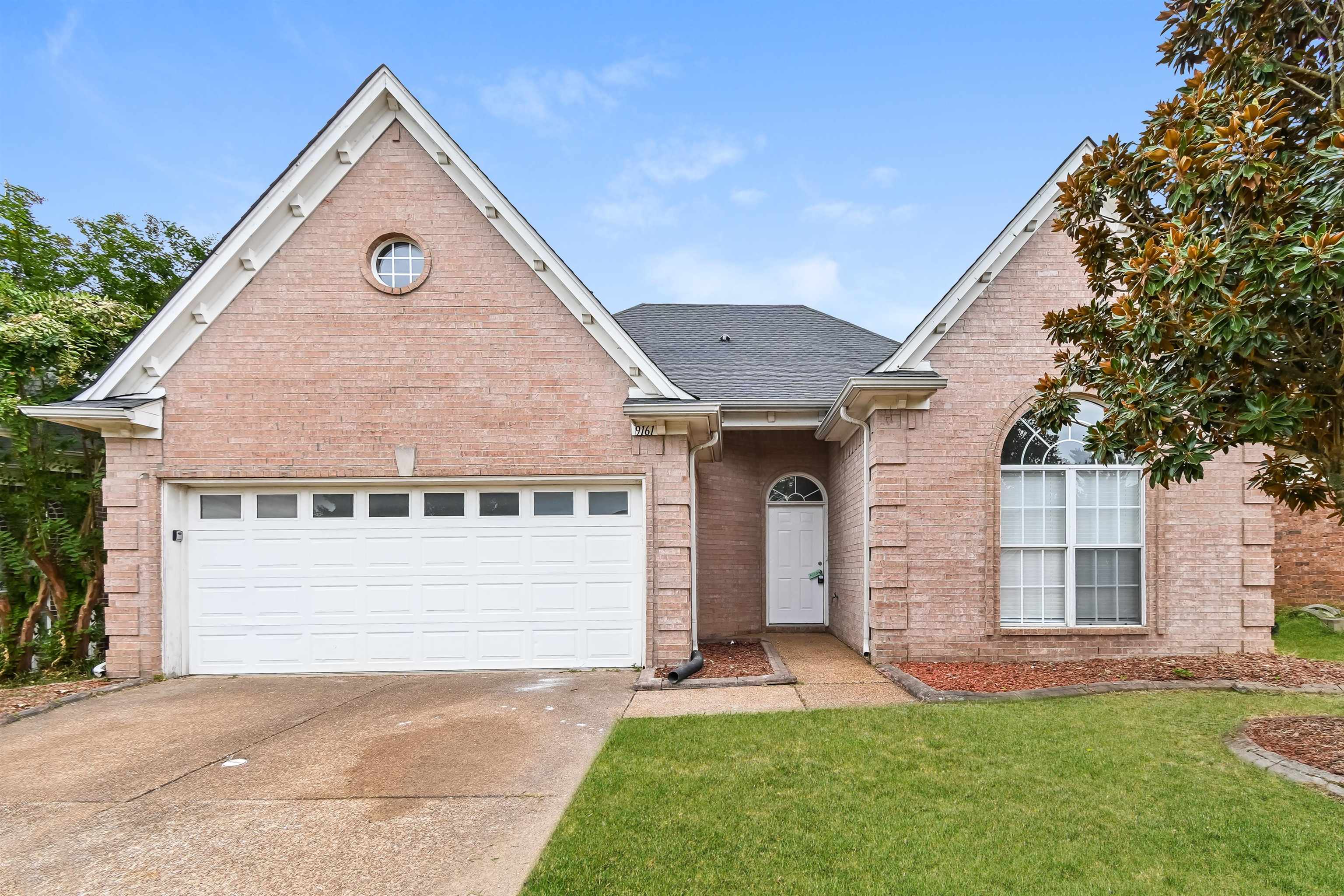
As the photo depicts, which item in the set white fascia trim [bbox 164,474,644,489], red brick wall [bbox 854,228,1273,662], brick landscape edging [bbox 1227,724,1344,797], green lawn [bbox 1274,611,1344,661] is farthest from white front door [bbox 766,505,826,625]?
brick landscape edging [bbox 1227,724,1344,797]

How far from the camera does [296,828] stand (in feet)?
12.8

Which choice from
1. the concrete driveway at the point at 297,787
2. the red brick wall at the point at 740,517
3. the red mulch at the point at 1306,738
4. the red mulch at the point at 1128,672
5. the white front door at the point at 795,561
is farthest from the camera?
the white front door at the point at 795,561

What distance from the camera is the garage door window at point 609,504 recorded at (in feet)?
26.8

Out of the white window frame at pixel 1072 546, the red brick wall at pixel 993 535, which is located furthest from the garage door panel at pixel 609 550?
the white window frame at pixel 1072 546

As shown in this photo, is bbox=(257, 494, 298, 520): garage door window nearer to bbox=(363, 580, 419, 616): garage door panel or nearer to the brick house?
the brick house

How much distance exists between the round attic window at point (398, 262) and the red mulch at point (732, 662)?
5.64 m

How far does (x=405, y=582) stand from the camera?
8062mm

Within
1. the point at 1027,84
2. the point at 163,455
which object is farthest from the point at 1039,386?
the point at 1027,84

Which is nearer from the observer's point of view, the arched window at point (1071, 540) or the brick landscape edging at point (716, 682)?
the brick landscape edging at point (716, 682)

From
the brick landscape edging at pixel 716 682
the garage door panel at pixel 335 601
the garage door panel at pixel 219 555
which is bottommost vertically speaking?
the brick landscape edging at pixel 716 682

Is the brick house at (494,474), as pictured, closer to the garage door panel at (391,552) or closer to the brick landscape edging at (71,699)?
the garage door panel at (391,552)

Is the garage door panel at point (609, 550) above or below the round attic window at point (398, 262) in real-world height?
below

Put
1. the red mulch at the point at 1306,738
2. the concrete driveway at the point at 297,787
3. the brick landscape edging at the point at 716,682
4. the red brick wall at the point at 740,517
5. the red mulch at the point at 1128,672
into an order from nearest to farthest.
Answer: the concrete driveway at the point at 297,787 < the red mulch at the point at 1306,738 < the red mulch at the point at 1128,672 < the brick landscape edging at the point at 716,682 < the red brick wall at the point at 740,517

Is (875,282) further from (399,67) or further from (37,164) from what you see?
(37,164)
